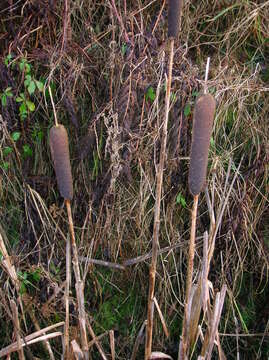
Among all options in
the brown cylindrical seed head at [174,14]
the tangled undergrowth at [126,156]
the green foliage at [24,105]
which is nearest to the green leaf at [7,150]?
the tangled undergrowth at [126,156]

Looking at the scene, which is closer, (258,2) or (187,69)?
(187,69)

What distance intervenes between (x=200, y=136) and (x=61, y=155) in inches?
9.8

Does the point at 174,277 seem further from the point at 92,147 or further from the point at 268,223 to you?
the point at 92,147

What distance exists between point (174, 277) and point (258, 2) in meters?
0.99

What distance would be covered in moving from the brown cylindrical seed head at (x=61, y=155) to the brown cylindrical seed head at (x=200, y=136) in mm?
226

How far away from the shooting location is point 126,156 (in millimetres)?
1489

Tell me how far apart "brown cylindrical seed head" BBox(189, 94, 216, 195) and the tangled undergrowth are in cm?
56

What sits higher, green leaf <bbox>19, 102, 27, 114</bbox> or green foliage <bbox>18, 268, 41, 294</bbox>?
green leaf <bbox>19, 102, 27, 114</bbox>

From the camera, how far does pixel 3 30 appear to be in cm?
155

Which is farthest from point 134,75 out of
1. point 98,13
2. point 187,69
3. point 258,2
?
point 258,2

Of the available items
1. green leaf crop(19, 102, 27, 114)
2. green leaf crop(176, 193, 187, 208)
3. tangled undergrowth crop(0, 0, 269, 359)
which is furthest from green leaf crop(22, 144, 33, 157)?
green leaf crop(176, 193, 187, 208)

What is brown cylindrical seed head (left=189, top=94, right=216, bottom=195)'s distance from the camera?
823mm

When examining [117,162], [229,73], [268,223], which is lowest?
[268,223]

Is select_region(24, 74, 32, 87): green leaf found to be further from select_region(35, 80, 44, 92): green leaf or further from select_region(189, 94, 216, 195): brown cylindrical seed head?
select_region(189, 94, 216, 195): brown cylindrical seed head
